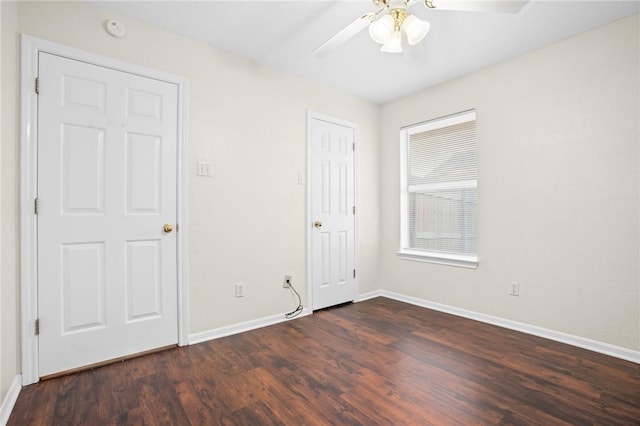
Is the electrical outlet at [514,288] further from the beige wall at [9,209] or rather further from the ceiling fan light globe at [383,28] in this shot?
the beige wall at [9,209]

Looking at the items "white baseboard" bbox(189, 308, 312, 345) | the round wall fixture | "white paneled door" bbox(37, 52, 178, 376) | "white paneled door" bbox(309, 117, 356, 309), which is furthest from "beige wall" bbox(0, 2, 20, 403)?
"white paneled door" bbox(309, 117, 356, 309)

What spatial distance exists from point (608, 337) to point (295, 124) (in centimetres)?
316

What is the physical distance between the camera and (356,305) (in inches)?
140

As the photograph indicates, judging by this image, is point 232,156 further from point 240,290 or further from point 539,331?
point 539,331

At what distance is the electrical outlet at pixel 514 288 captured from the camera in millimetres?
2773

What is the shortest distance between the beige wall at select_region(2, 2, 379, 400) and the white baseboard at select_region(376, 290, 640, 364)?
143 centimetres

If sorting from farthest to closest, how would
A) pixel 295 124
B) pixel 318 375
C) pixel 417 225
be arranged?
pixel 417 225
pixel 295 124
pixel 318 375

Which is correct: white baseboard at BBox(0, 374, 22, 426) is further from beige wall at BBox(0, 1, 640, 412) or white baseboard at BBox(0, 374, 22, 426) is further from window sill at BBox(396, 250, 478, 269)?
window sill at BBox(396, 250, 478, 269)

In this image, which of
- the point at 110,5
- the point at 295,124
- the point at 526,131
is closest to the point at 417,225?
the point at 526,131

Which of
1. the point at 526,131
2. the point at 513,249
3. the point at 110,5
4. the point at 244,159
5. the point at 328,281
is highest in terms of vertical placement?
the point at 110,5

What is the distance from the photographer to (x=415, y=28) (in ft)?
5.40

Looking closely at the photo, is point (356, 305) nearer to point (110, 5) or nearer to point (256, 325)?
point (256, 325)

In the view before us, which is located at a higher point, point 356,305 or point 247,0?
point 247,0

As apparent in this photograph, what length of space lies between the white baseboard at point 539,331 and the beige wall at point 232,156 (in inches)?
56.4
